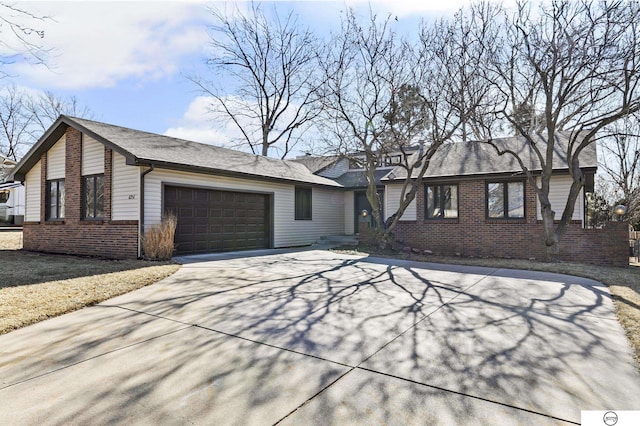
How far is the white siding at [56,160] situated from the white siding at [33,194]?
727 millimetres

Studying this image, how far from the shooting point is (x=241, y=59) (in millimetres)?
25484

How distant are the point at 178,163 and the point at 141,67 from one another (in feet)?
22.0

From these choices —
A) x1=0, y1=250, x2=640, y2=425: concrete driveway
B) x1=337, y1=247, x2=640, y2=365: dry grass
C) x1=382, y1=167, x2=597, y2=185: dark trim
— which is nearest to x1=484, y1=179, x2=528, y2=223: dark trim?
x1=382, y1=167, x2=597, y2=185: dark trim

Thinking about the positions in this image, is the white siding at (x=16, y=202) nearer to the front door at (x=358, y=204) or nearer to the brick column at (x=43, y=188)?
the brick column at (x=43, y=188)

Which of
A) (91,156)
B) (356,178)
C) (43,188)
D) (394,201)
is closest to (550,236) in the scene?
(394,201)

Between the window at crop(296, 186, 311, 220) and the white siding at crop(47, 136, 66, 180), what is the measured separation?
841 cm

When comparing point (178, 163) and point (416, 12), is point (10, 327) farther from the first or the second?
point (416, 12)

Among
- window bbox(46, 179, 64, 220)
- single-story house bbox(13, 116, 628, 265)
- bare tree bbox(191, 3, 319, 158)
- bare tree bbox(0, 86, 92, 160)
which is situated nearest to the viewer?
single-story house bbox(13, 116, 628, 265)

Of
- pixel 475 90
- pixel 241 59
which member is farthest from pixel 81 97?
pixel 475 90

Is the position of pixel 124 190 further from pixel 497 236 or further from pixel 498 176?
pixel 497 236

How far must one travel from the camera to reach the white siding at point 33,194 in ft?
43.7

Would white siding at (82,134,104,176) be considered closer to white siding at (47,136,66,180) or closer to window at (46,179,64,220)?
white siding at (47,136,66,180)

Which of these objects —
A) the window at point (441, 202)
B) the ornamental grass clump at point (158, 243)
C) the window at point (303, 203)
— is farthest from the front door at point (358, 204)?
the ornamental grass clump at point (158, 243)

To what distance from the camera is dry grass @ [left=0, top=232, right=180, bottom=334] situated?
5.06m
